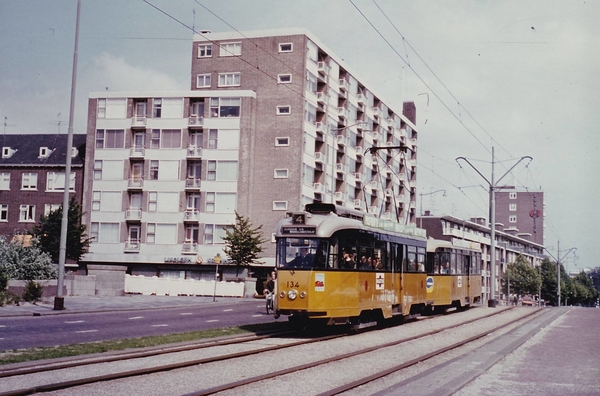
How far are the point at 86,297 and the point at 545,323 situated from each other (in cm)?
2228

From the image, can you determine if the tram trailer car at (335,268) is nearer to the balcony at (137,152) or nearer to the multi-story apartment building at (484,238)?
the balcony at (137,152)

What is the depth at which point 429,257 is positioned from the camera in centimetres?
2867

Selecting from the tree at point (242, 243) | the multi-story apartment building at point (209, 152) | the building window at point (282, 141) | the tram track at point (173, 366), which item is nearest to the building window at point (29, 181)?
the multi-story apartment building at point (209, 152)

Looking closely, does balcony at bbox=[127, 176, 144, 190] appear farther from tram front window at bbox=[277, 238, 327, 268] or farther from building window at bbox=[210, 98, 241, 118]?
tram front window at bbox=[277, 238, 327, 268]

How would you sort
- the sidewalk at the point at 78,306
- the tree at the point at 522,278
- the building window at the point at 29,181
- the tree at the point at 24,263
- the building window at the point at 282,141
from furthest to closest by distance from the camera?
the tree at the point at 522,278 < the building window at the point at 29,181 < the building window at the point at 282,141 < the tree at the point at 24,263 < the sidewalk at the point at 78,306

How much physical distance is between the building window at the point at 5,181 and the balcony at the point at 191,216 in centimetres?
1830

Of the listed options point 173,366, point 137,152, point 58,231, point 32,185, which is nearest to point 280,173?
point 137,152

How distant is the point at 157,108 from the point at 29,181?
14.6 metres

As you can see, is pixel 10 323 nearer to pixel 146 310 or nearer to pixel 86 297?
pixel 146 310

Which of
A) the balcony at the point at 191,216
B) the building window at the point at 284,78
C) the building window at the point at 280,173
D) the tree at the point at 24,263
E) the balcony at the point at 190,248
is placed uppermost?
the building window at the point at 284,78

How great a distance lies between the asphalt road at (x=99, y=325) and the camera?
1683 centimetres

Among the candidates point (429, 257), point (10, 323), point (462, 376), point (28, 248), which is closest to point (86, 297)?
point (28, 248)

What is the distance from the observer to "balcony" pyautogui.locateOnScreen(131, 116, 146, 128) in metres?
60.3

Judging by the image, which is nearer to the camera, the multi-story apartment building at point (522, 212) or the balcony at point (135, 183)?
the balcony at point (135, 183)
